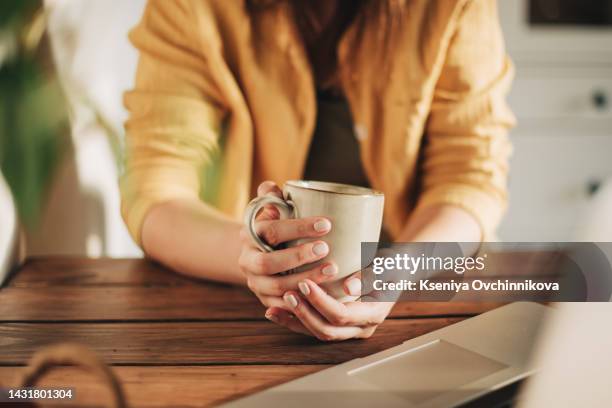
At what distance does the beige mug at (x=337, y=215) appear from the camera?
0.89 feet

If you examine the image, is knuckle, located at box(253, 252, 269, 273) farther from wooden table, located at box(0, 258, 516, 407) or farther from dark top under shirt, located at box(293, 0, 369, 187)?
dark top under shirt, located at box(293, 0, 369, 187)

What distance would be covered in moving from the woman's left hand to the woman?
0.55 feet

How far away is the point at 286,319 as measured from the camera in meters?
0.32

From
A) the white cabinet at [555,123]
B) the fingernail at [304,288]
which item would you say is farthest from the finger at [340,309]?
the white cabinet at [555,123]

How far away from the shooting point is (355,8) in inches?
24.4

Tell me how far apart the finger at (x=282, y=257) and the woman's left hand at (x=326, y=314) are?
15 mm

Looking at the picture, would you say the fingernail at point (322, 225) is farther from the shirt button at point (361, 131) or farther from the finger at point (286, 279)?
the shirt button at point (361, 131)

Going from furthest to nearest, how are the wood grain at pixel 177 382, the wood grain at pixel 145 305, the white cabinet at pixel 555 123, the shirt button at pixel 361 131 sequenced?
1. the white cabinet at pixel 555 123
2. the shirt button at pixel 361 131
3. the wood grain at pixel 145 305
4. the wood grain at pixel 177 382

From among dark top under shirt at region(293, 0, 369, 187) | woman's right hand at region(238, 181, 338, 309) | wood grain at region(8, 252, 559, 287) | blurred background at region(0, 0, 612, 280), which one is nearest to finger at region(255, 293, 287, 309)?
woman's right hand at region(238, 181, 338, 309)

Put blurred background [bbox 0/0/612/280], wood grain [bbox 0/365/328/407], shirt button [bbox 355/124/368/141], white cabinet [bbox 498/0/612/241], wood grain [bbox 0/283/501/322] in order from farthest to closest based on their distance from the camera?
white cabinet [bbox 498/0/612/241] < shirt button [bbox 355/124/368/141] < blurred background [bbox 0/0/612/280] < wood grain [bbox 0/283/501/322] < wood grain [bbox 0/365/328/407]

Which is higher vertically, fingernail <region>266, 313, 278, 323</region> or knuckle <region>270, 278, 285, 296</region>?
knuckle <region>270, 278, 285, 296</region>

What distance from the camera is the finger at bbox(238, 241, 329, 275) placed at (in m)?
0.28

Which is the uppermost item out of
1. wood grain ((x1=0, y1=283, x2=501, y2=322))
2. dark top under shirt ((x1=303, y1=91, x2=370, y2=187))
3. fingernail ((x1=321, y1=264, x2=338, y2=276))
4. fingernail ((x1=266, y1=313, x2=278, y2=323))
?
dark top under shirt ((x1=303, y1=91, x2=370, y2=187))

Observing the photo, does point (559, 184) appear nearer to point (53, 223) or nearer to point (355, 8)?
point (355, 8)
